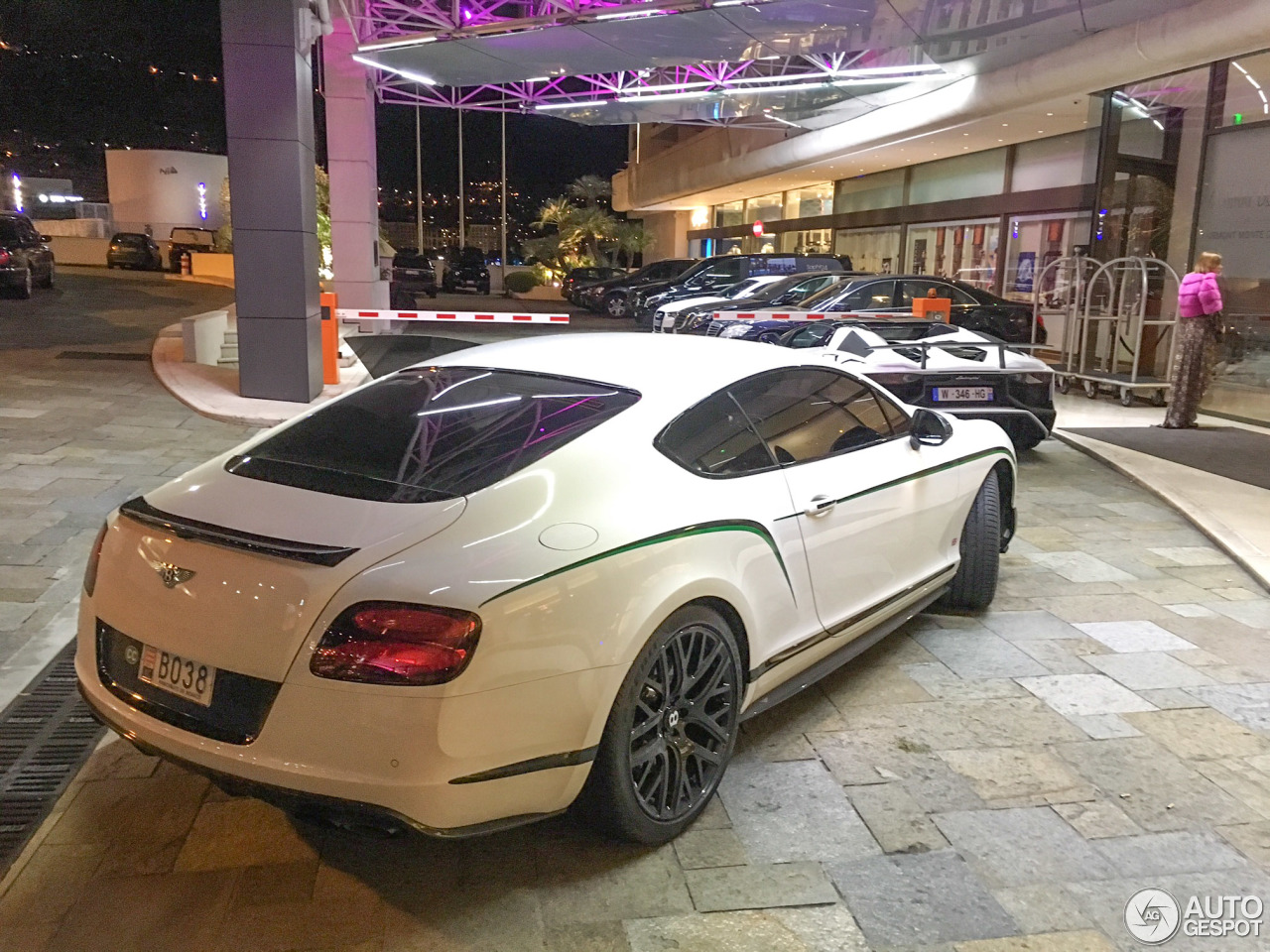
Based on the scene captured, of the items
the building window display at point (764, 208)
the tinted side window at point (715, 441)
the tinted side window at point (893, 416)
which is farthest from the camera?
the building window display at point (764, 208)

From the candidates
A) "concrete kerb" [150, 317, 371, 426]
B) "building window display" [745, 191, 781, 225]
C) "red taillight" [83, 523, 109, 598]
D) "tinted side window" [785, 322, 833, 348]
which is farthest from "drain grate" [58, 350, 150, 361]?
"building window display" [745, 191, 781, 225]

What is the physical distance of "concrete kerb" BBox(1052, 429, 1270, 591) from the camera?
6184 mm

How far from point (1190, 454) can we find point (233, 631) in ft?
30.8

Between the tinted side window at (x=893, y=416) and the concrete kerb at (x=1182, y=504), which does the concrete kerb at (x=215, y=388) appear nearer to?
the tinted side window at (x=893, y=416)

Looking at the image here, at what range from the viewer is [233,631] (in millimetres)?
2629

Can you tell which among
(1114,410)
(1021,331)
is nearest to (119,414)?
(1114,410)

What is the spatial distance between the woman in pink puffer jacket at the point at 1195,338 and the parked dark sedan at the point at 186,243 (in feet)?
101

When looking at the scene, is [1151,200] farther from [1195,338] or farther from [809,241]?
[809,241]

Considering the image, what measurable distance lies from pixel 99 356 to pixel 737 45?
920cm

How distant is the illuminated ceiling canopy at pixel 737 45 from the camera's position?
1194 cm

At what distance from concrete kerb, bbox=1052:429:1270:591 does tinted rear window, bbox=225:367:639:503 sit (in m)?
4.68

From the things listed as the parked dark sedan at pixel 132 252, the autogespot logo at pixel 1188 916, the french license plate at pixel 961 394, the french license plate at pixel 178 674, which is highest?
the parked dark sedan at pixel 132 252

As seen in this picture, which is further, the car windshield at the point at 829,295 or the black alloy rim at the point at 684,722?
the car windshield at the point at 829,295

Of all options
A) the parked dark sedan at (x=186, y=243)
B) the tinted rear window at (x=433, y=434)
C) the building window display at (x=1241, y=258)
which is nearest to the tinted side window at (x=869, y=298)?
the building window display at (x=1241, y=258)
